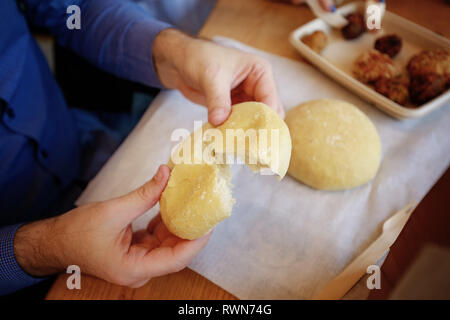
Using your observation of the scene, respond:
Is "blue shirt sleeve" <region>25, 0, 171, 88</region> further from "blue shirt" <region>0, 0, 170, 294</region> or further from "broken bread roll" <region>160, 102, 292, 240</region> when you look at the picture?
"broken bread roll" <region>160, 102, 292, 240</region>

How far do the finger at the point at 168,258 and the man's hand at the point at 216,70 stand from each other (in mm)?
284

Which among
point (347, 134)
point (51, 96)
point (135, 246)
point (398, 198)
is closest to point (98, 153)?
point (51, 96)

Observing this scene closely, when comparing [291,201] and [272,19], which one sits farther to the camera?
[272,19]

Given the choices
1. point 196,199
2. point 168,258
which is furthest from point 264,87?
point 168,258

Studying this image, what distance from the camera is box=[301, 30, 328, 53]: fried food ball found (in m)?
1.21

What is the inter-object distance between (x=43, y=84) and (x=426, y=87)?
1.28 metres

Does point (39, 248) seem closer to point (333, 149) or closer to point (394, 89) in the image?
point (333, 149)

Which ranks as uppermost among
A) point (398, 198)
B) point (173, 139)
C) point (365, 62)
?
point (365, 62)

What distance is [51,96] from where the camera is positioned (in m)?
1.06

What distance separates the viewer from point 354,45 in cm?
127

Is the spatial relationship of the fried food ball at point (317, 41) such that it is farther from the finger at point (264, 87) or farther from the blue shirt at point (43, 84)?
the blue shirt at point (43, 84)

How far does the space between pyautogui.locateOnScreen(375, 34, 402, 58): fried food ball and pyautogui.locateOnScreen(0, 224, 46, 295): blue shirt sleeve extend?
4.32 feet

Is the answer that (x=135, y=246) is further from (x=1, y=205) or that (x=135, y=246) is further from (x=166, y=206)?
(x=1, y=205)
